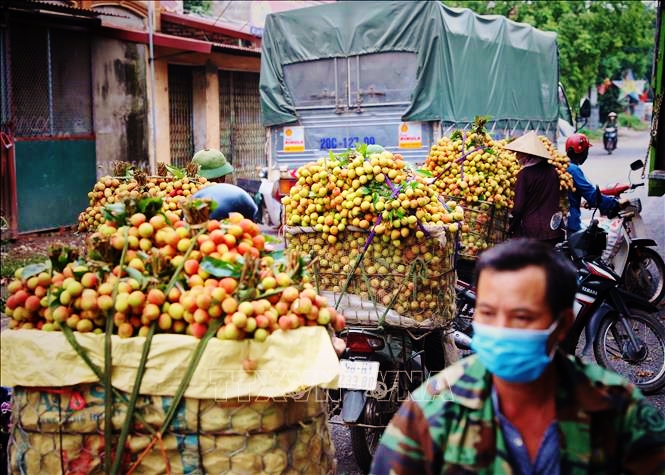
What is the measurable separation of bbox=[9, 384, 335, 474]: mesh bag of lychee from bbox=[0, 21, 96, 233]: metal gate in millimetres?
10323

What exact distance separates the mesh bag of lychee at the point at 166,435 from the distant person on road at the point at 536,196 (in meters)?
4.52

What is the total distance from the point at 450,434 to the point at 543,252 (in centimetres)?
51

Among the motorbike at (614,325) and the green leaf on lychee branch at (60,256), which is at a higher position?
the green leaf on lychee branch at (60,256)

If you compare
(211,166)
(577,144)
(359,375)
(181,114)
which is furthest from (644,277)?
(181,114)

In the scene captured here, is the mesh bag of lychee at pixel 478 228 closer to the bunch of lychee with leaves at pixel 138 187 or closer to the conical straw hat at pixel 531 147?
the conical straw hat at pixel 531 147

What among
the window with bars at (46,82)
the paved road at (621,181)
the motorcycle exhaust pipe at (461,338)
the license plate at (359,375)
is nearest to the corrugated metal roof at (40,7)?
the window with bars at (46,82)

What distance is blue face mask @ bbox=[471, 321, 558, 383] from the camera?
2084 millimetres

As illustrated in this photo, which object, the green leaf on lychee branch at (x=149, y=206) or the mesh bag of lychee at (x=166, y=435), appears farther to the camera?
the green leaf on lychee branch at (x=149, y=206)

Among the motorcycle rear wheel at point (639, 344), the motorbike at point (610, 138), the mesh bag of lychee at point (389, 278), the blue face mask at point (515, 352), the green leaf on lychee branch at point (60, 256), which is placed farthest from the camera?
the motorbike at point (610, 138)

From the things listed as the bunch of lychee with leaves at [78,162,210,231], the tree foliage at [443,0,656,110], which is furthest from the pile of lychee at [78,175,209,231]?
the tree foliage at [443,0,656,110]

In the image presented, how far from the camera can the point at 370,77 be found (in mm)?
12516

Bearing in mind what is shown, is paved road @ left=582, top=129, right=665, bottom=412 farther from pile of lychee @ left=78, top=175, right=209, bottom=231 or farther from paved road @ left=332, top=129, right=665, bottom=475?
pile of lychee @ left=78, top=175, right=209, bottom=231

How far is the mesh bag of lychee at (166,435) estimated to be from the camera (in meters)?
2.89

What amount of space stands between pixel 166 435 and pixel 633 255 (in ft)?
22.1
